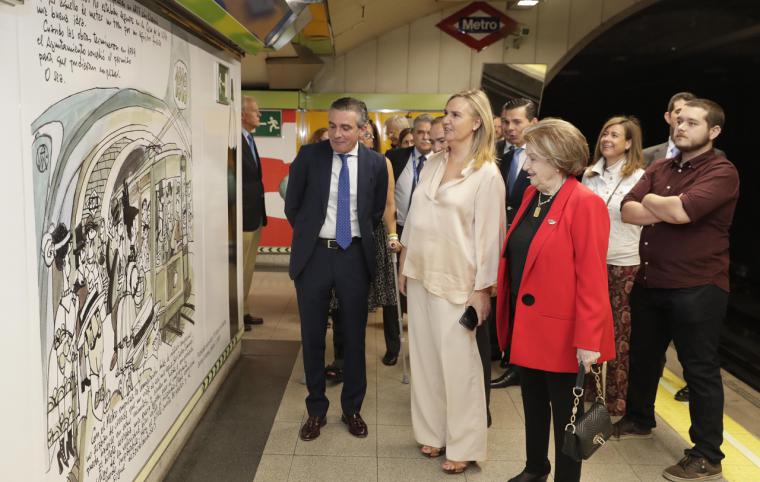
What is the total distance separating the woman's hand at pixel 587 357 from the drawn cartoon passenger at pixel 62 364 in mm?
1667

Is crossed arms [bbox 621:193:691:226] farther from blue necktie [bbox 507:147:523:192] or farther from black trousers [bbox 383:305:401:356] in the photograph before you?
black trousers [bbox 383:305:401:356]

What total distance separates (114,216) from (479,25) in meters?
7.06

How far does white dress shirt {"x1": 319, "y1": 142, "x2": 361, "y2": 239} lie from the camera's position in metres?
3.01

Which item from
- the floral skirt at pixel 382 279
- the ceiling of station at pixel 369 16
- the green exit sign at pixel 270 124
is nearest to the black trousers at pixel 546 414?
the floral skirt at pixel 382 279

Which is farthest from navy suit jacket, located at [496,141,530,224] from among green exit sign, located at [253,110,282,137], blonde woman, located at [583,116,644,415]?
green exit sign, located at [253,110,282,137]

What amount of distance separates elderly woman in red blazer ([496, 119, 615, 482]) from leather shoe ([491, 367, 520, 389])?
1555 mm

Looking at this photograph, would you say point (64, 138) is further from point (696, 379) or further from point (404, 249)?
point (696, 379)

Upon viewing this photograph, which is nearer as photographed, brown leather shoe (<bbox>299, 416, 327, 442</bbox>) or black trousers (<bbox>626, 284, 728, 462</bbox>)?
black trousers (<bbox>626, 284, 728, 462</bbox>)

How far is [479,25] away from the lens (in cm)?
814

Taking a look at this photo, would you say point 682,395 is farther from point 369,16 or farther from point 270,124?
point 270,124

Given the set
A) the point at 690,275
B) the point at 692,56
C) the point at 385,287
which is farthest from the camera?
the point at 692,56

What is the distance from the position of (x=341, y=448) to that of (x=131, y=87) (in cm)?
195

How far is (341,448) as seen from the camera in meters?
3.04

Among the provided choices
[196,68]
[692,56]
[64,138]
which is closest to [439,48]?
[196,68]
